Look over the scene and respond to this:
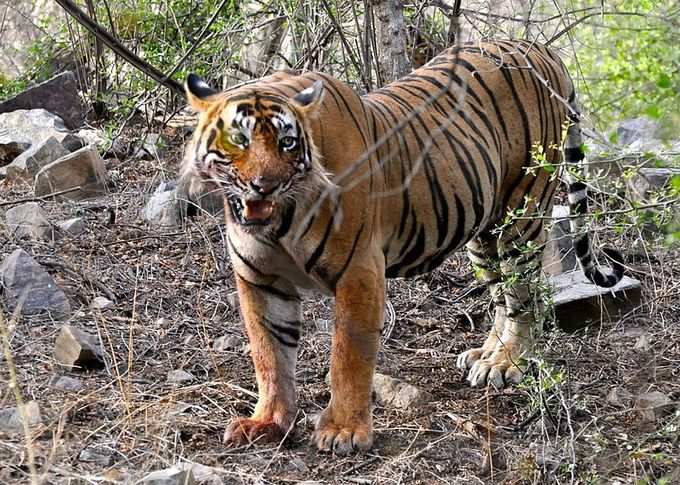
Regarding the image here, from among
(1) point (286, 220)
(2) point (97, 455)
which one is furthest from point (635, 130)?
(2) point (97, 455)

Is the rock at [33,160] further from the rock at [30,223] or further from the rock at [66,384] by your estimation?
the rock at [66,384]

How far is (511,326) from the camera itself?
5773 millimetres

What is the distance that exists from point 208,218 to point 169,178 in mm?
903

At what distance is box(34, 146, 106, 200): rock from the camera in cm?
757

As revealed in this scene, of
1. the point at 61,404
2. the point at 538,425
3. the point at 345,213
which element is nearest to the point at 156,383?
the point at 61,404

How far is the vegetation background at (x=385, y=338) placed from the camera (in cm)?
417

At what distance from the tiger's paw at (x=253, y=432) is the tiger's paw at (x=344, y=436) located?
6.5 inches

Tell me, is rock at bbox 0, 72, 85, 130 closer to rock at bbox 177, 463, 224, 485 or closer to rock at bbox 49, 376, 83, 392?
rock at bbox 49, 376, 83, 392

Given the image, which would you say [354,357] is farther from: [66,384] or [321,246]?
[66,384]

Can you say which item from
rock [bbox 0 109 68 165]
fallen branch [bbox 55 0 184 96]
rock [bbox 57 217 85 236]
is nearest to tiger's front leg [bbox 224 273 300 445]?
fallen branch [bbox 55 0 184 96]

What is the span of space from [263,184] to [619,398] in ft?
7.44

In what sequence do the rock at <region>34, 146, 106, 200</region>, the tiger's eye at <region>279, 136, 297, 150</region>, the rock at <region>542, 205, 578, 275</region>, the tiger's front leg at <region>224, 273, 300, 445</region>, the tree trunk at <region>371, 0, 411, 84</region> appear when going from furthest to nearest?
the rock at <region>34, 146, 106, 200</region> < the rock at <region>542, 205, 578, 275</region> < the tree trunk at <region>371, 0, 411, 84</region> < the tiger's front leg at <region>224, 273, 300, 445</region> < the tiger's eye at <region>279, 136, 297, 150</region>

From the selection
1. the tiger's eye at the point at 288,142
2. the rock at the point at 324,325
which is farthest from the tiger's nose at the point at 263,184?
the rock at the point at 324,325

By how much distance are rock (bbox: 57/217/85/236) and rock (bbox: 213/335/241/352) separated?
5.39 ft
